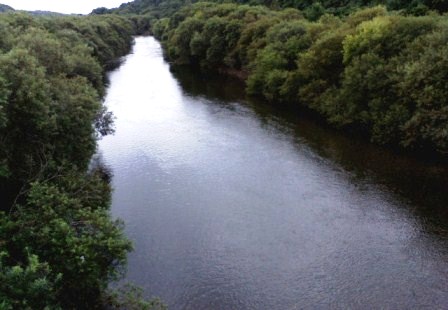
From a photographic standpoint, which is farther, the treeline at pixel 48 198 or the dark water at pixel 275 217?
the dark water at pixel 275 217

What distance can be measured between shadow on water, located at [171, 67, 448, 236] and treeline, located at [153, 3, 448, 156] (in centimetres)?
186

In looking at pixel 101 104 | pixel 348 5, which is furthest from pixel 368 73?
pixel 348 5

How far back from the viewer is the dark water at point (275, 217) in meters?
22.6

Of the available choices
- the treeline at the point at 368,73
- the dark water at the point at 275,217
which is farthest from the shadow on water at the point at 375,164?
the treeline at the point at 368,73

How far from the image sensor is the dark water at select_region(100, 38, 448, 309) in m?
22.6

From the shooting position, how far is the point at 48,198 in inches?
706

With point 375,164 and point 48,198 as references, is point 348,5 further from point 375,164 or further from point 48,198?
point 48,198

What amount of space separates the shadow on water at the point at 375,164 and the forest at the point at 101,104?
187cm

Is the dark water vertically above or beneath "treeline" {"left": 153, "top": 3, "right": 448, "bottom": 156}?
beneath

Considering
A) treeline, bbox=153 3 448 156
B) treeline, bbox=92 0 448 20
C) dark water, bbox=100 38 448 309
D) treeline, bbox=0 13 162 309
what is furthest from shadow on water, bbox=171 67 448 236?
treeline, bbox=92 0 448 20

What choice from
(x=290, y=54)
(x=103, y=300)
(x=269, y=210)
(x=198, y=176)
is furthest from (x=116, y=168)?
(x=290, y=54)

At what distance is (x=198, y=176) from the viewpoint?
35875 mm

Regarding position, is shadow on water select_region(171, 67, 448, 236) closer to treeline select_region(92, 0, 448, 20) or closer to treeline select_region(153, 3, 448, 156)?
treeline select_region(153, 3, 448, 156)

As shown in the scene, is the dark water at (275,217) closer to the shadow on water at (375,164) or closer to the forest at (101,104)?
the shadow on water at (375,164)
